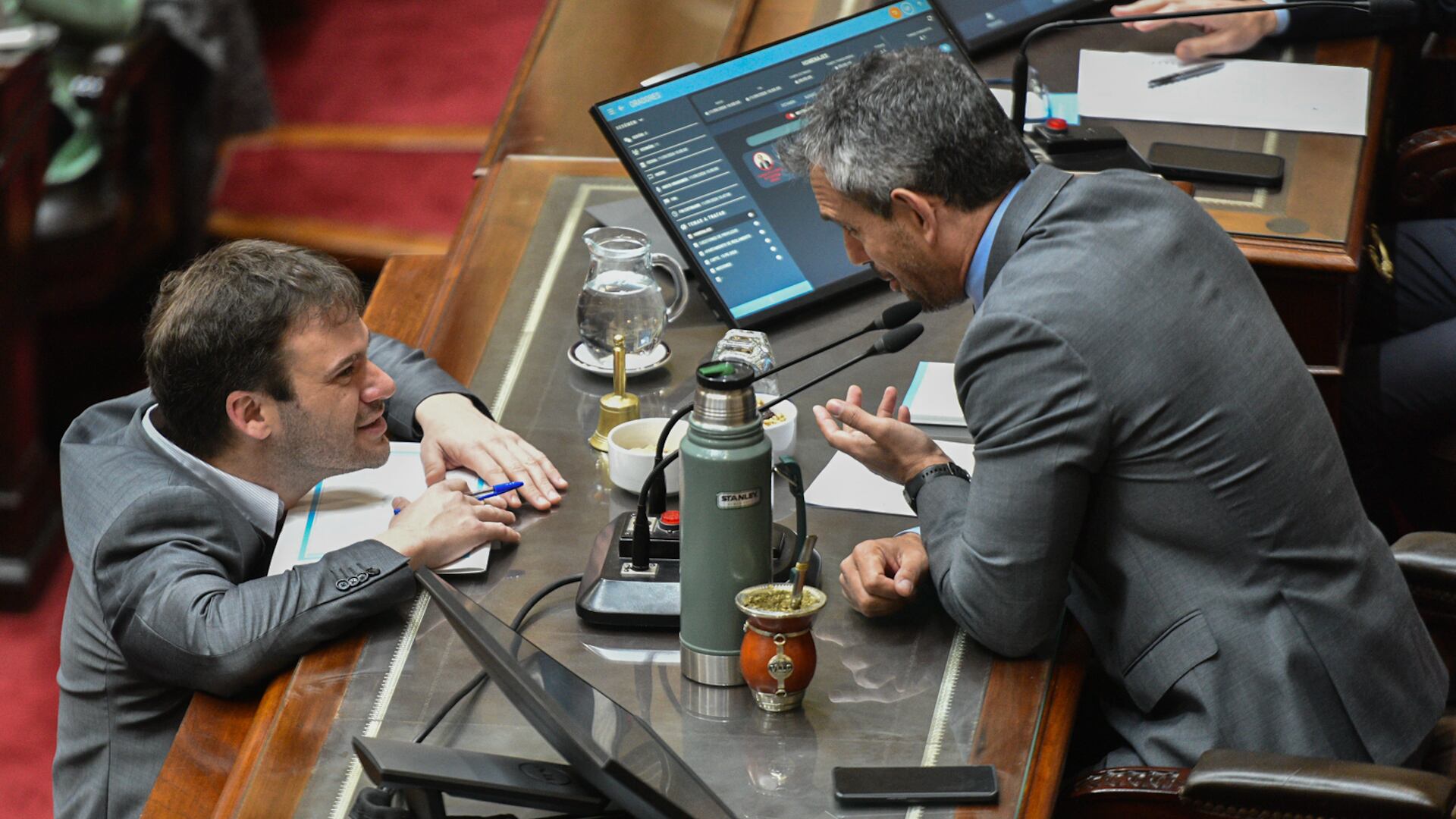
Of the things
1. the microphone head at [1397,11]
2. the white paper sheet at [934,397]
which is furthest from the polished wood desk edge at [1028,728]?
the microphone head at [1397,11]

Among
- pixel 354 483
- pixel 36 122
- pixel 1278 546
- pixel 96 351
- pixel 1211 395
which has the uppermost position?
pixel 1211 395

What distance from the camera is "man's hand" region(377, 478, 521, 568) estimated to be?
182cm

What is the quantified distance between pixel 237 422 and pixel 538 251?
69 cm

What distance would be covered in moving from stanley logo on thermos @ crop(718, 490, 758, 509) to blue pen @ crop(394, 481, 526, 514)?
1.55 feet

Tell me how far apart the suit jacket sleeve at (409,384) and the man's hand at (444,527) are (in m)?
0.24

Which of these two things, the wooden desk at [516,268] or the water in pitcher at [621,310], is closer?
the wooden desk at [516,268]

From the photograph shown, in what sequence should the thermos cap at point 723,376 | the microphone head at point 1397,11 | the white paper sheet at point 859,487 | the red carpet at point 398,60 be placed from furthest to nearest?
the red carpet at point 398,60, the microphone head at point 1397,11, the white paper sheet at point 859,487, the thermos cap at point 723,376

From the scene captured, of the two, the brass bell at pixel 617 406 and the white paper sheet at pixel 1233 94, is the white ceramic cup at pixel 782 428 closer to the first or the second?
the brass bell at pixel 617 406

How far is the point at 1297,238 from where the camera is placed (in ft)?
8.19

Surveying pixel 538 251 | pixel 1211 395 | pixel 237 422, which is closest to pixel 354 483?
pixel 237 422

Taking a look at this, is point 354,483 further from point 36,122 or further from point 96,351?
point 96,351

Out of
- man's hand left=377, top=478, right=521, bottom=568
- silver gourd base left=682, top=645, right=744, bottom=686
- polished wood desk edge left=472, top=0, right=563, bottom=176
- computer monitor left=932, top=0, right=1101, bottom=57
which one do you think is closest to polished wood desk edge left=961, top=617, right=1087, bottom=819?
silver gourd base left=682, top=645, right=744, bottom=686

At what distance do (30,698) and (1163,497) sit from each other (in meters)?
2.56

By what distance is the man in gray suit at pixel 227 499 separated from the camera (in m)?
1.74
